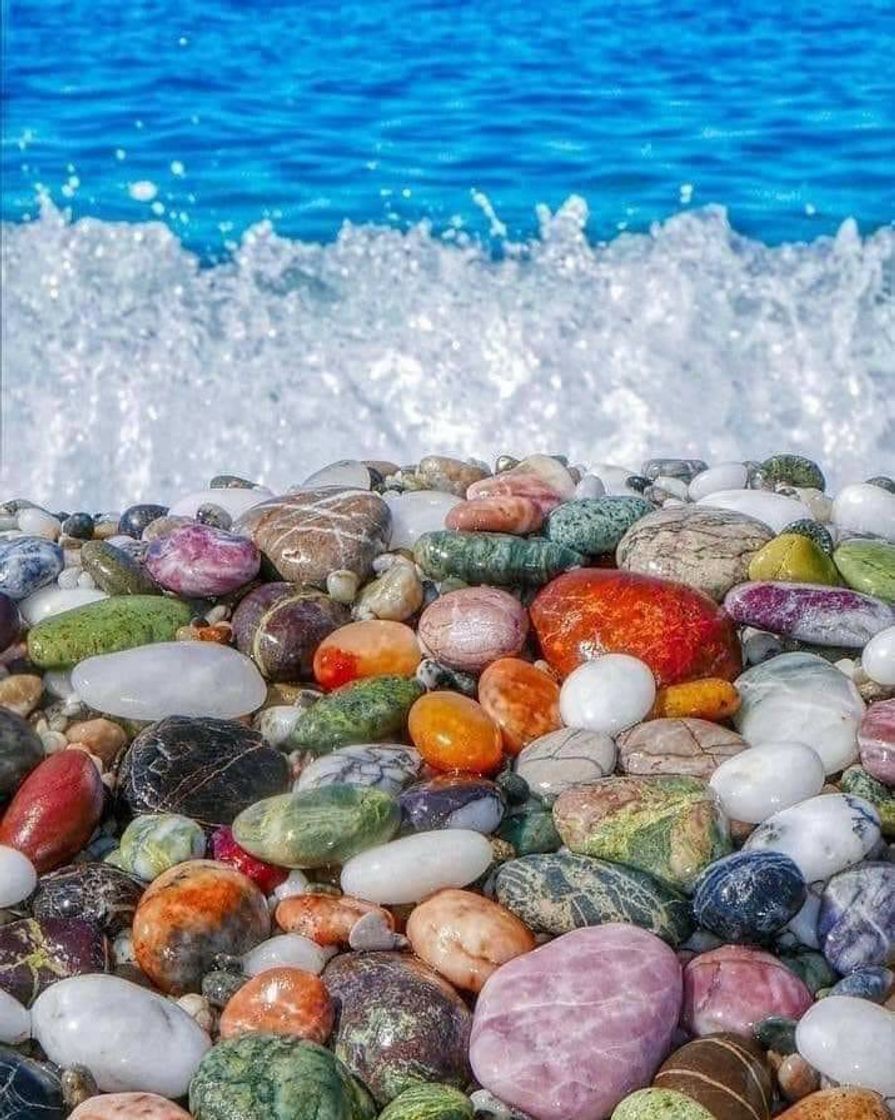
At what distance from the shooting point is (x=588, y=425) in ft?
20.2

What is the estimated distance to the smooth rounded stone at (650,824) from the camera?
226 cm

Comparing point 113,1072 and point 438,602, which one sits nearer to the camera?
point 113,1072

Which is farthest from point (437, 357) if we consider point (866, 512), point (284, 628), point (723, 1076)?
point (723, 1076)

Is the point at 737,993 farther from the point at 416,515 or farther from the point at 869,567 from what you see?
the point at 416,515

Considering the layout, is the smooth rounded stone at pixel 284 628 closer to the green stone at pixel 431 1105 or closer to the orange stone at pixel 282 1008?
the orange stone at pixel 282 1008

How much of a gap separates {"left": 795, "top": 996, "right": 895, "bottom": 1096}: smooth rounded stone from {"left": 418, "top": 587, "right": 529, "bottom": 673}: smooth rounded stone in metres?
1.10

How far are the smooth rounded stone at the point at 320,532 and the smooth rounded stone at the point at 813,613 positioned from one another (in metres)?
0.87

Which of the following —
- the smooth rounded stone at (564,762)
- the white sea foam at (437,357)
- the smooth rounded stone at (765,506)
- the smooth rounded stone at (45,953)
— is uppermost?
the smooth rounded stone at (765,506)

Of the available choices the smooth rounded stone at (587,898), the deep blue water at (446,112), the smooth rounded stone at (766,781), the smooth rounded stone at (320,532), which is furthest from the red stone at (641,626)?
the deep blue water at (446,112)

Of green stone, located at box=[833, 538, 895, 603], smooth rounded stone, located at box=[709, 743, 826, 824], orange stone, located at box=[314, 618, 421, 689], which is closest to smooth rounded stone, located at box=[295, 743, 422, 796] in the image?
orange stone, located at box=[314, 618, 421, 689]

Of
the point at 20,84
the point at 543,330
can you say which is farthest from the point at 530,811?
the point at 20,84

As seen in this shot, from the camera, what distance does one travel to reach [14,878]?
7.41 ft

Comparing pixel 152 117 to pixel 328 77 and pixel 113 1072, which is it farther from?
pixel 113 1072

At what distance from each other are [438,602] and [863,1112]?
1.42 meters
